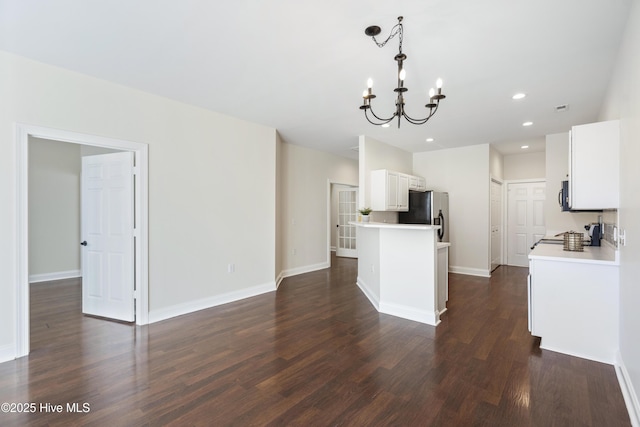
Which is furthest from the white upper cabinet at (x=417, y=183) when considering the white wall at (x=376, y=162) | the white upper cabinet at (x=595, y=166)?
the white upper cabinet at (x=595, y=166)

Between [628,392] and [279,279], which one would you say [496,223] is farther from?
[628,392]

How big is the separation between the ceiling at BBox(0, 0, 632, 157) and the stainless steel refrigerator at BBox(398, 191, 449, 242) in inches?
88.4

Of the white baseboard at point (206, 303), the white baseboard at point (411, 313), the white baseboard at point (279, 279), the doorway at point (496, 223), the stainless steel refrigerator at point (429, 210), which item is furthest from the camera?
the doorway at point (496, 223)

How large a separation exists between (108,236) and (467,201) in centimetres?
638

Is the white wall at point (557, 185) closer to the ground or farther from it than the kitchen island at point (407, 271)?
farther from it

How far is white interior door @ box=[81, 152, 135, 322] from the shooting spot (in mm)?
3641

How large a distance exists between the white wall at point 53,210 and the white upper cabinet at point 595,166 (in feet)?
25.9

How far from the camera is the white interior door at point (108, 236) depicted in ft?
11.9

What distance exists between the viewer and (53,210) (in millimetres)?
5793

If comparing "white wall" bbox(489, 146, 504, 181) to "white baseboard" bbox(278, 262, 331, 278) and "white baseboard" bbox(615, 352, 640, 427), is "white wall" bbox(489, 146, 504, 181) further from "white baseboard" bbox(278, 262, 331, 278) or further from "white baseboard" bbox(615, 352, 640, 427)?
"white baseboard" bbox(615, 352, 640, 427)

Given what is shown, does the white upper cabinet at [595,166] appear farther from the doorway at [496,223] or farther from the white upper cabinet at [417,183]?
the doorway at [496,223]

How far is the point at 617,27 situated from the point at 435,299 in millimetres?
2912

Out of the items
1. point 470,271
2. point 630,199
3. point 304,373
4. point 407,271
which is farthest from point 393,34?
point 470,271

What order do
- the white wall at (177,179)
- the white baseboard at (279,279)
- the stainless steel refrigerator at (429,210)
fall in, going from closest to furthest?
the white wall at (177,179)
the white baseboard at (279,279)
the stainless steel refrigerator at (429,210)
